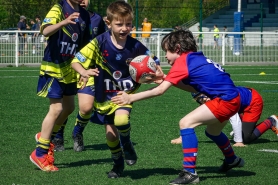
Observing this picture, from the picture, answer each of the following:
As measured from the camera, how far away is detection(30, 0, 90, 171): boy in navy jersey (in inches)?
247

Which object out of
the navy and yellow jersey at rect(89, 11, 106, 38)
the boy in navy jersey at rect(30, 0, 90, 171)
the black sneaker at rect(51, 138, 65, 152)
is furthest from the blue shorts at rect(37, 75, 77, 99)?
the navy and yellow jersey at rect(89, 11, 106, 38)

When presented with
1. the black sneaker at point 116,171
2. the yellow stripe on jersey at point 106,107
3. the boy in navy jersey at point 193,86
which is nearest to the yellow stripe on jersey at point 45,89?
the yellow stripe on jersey at point 106,107

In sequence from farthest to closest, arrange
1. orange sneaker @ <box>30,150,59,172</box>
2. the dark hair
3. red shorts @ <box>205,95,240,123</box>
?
1. orange sneaker @ <box>30,150,59,172</box>
2. the dark hair
3. red shorts @ <box>205,95,240,123</box>

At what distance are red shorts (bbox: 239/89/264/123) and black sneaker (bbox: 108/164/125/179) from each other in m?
2.42

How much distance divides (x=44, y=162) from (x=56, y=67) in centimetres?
99

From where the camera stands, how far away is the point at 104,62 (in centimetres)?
590

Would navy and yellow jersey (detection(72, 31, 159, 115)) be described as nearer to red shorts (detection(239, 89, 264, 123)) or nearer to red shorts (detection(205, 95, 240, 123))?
red shorts (detection(205, 95, 240, 123))

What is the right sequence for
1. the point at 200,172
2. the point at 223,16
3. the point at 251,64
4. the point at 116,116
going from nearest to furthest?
1. the point at 116,116
2. the point at 200,172
3. the point at 251,64
4. the point at 223,16

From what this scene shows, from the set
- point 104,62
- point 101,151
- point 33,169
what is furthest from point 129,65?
point 101,151

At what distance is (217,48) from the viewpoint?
23.2m

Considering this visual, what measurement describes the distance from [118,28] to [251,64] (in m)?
19.0

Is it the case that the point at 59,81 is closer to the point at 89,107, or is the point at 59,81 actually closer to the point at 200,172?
the point at 89,107

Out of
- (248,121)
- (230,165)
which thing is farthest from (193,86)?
(248,121)

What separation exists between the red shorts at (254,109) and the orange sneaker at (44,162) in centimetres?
277
